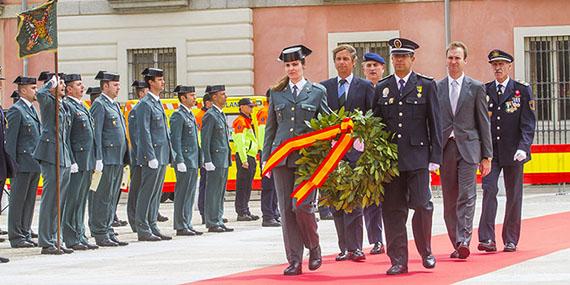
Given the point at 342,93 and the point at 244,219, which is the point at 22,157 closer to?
the point at 342,93

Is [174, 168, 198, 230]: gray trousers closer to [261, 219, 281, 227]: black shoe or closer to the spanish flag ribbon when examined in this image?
[261, 219, 281, 227]: black shoe

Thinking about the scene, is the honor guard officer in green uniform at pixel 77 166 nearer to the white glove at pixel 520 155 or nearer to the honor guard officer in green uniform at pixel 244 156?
the white glove at pixel 520 155

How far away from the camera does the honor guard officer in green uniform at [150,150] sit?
19141 millimetres

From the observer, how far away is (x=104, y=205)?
60.9 feet

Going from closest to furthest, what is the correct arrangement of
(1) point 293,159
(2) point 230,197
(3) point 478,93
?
(1) point 293,159 → (3) point 478,93 → (2) point 230,197

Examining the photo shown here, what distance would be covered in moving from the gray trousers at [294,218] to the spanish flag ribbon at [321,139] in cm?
10

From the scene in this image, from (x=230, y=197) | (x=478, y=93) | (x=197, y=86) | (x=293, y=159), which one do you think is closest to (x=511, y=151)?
(x=478, y=93)

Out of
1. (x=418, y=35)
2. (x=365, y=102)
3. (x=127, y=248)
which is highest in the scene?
(x=418, y=35)

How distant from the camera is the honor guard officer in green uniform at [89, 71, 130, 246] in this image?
18.5m

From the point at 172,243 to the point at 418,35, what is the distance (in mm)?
15671

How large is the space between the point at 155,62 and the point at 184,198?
1442cm

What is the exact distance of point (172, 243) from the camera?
18.6 metres

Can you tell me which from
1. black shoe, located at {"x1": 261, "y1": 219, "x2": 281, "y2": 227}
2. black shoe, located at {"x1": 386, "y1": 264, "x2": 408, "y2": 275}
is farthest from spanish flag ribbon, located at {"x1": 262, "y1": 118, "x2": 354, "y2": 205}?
black shoe, located at {"x1": 261, "y1": 219, "x2": 281, "y2": 227}

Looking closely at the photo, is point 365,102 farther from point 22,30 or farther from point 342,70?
point 22,30
